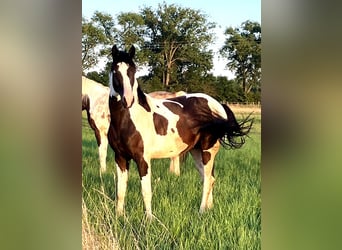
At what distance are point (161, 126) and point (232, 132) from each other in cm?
42

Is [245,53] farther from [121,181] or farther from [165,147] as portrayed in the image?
[121,181]

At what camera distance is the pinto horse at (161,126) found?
2451 millimetres

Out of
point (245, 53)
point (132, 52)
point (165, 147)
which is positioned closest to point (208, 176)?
point (165, 147)

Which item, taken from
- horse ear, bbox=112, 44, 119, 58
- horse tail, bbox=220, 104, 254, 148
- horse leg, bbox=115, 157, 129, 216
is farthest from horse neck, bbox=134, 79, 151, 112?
horse tail, bbox=220, 104, 254, 148

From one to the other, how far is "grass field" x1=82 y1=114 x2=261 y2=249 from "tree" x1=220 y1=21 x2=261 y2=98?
231mm

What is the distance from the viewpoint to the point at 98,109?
8.39 ft

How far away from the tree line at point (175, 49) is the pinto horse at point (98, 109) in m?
0.06

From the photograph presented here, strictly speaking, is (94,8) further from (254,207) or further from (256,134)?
(254,207)

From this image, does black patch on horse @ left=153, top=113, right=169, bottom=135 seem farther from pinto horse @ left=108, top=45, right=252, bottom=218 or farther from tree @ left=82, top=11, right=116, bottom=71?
tree @ left=82, top=11, right=116, bottom=71

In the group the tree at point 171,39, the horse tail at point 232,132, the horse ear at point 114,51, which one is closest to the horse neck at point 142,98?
the tree at point 171,39

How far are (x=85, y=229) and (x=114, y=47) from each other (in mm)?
1142
